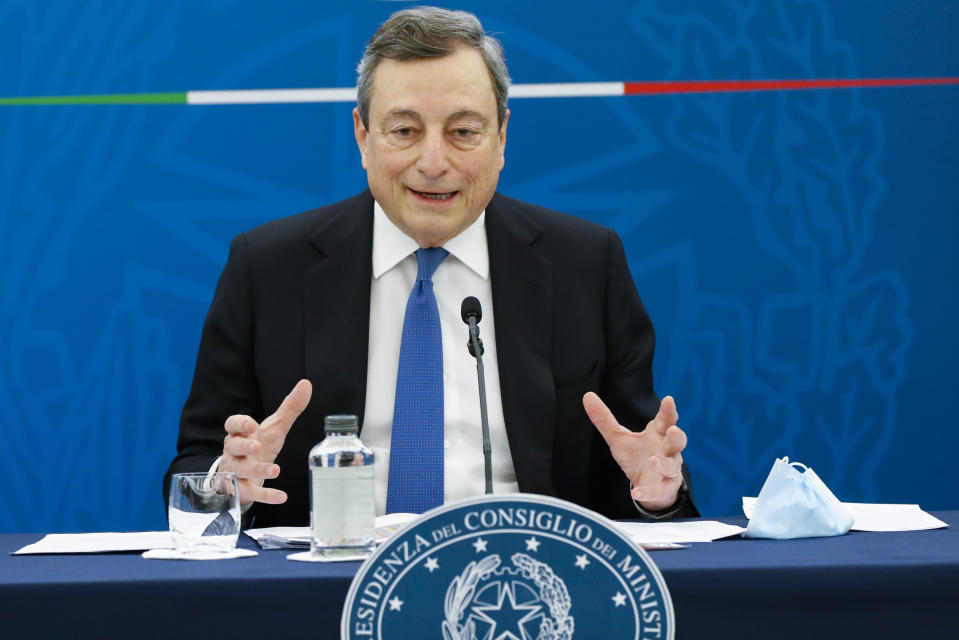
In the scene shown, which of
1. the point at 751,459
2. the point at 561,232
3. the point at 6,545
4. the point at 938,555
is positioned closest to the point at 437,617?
the point at 938,555

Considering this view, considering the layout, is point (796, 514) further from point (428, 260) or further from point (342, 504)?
point (428, 260)

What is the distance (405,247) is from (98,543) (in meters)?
0.89

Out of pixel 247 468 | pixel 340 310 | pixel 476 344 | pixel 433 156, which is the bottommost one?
pixel 247 468

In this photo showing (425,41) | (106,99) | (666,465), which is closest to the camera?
(666,465)

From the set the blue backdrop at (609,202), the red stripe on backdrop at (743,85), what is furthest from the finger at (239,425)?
the red stripe on backdrop at (743,85)

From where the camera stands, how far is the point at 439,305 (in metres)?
2.10

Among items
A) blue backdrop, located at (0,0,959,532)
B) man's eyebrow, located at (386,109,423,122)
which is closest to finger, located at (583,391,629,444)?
man's eyebrow, located at (386,109,423,122)

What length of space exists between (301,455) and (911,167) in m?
1.74

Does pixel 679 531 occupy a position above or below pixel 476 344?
below

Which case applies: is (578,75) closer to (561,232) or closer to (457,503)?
(561,232)

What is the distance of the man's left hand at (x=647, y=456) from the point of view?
1.65 m

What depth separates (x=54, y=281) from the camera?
2793 millimetres

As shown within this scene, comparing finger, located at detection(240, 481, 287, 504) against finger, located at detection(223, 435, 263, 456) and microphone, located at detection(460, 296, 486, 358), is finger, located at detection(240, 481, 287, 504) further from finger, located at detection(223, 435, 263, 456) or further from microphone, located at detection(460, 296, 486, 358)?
microphone, located at detection(460, 296, 486, 358)

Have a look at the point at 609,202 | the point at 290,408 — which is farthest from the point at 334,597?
the point at 609,202
